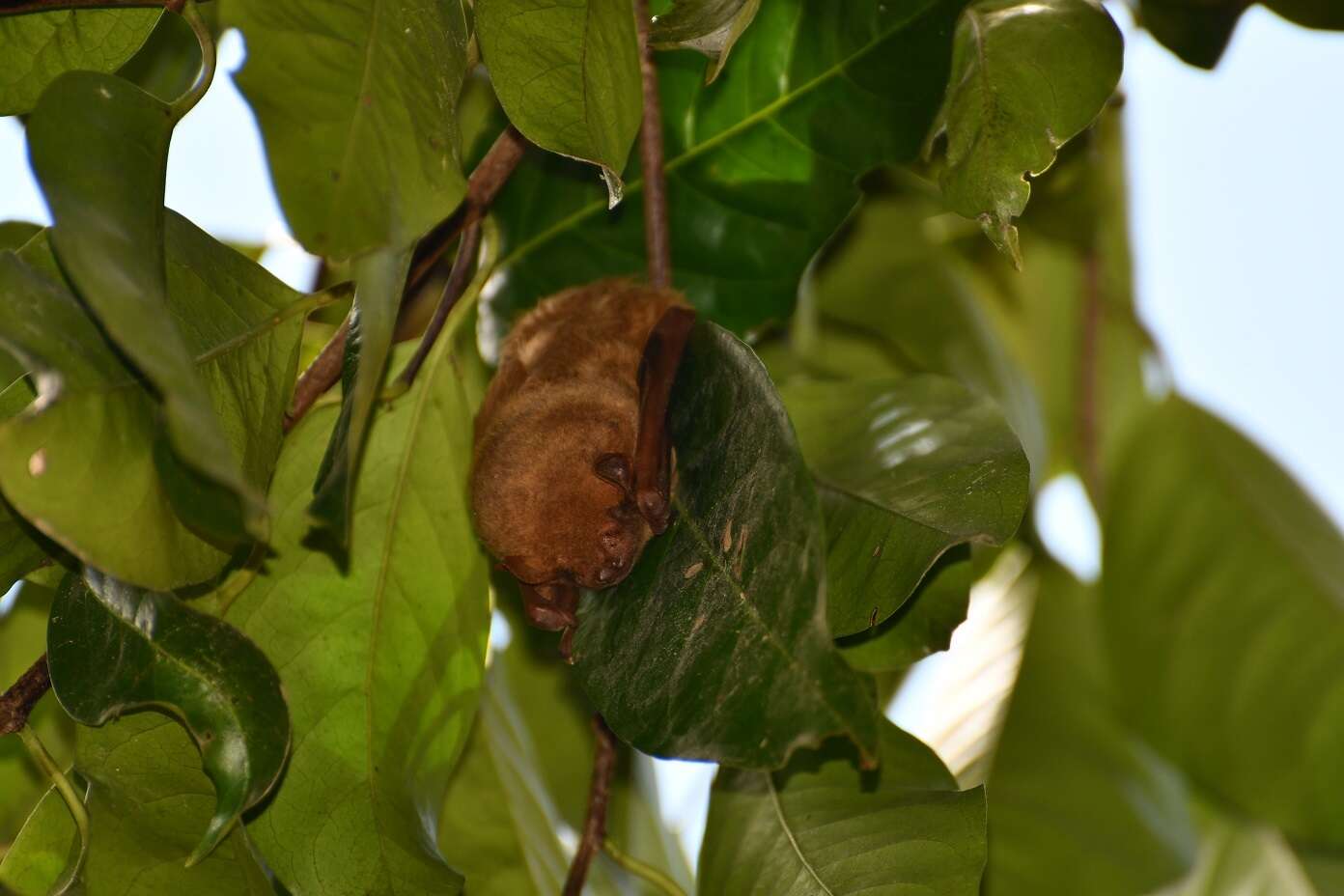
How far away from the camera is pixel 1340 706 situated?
5.85 ft

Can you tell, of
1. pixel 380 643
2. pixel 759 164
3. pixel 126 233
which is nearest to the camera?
pixel 126 233

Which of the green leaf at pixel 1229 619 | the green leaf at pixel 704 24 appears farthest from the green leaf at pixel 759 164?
the green leaf at pixel 1229 619

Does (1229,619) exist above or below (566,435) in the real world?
below

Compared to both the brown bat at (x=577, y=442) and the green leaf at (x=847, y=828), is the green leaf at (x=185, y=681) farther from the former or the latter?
the green leaf at (x=847, y=828)

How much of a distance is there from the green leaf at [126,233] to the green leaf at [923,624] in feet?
1.82

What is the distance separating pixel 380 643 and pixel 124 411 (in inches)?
15.2

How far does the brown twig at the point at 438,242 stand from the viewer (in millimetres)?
1150

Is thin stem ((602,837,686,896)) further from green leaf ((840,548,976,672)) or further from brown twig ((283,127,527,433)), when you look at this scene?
brown twig ((283,127,527,433))

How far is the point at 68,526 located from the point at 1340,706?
1.68 metres

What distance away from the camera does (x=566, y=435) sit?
4.18ft

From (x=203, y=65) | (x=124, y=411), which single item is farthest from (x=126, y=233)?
(x=203, y=65)

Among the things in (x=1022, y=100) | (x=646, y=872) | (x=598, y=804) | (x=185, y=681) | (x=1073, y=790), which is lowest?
(x=1073, y=790)

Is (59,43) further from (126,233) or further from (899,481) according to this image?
(899,481)

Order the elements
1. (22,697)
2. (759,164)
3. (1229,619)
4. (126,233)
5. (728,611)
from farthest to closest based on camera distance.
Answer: (1229,619) → (759,164) → (22,697) → (728,611) → (126,233)
